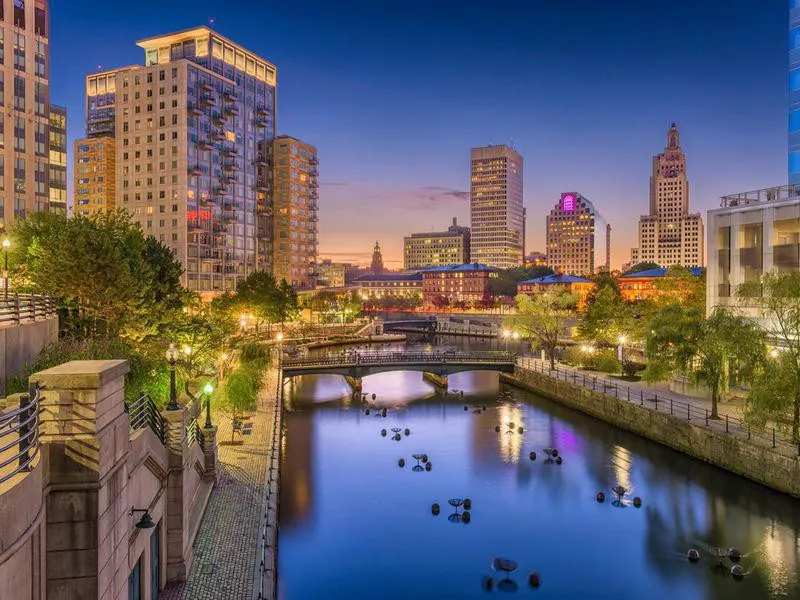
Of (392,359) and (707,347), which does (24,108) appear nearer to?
(392,359)

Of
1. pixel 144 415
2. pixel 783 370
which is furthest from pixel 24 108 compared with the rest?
pixel 783 370

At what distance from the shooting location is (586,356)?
66.1 metres

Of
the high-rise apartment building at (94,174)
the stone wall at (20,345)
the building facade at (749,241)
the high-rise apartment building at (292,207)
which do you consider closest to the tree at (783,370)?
the building facade at (749,241)

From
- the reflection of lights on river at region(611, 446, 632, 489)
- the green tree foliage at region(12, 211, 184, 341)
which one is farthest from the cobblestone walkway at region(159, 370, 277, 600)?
the reflection of lights on river at region(611, 446, 632, 489)

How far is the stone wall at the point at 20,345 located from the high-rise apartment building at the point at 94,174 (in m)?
167

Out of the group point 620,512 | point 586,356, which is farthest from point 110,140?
point 620,512

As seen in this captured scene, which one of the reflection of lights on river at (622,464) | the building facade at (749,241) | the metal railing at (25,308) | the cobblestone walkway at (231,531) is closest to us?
the cobblestone walkway at (231,531)

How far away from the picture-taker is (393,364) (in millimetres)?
66375

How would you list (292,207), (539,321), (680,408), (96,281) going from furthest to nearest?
1. (292,207)
2. (539,321)
3. (680,408)
4. (96,281)

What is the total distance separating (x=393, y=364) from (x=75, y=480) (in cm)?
5594

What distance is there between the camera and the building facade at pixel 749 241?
143 feet

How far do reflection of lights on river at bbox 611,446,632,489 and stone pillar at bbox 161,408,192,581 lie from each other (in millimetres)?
26075

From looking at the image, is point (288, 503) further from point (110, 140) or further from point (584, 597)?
point (110, 140)

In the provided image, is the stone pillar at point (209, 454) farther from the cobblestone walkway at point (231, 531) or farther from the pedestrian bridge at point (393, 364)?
the pedestrian bridge at point (393, 364)
